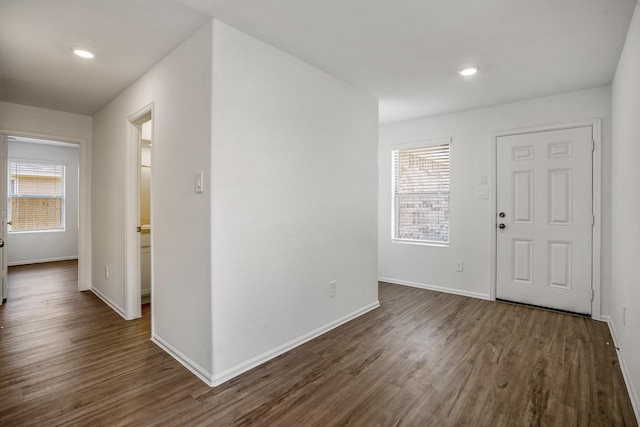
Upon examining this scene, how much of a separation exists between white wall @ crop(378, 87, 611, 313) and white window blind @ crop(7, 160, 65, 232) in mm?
6736

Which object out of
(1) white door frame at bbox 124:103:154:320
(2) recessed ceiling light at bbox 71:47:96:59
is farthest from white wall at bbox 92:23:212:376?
(2) recessed ceiling light at bbox 71:47:96:59

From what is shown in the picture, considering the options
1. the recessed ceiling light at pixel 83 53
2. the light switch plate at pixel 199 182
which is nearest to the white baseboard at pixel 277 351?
the light switch plate at pixel 199 182

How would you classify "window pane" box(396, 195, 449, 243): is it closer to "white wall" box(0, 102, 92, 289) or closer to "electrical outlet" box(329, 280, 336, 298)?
"electrical outlet" box(329, 280, 336, 298)

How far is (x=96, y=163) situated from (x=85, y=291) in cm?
176

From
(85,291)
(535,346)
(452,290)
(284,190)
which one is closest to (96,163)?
(85,291)

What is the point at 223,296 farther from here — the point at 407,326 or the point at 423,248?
the point at 423,248

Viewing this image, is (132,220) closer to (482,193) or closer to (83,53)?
(83,53)

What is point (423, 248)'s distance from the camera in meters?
4.47

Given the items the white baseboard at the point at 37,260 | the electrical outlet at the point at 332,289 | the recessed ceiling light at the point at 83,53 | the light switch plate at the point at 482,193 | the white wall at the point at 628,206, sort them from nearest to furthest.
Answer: the white wall at the point at 628,206 → the recessed ceiling light at the point at 83,53 → the electrical outlet at the point at 332,289 → the light switch plate at the point at 482,193 → the white baseboard at the point at 37,260

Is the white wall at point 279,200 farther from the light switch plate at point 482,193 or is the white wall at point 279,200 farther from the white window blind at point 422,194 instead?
the light switch plate at point 482,193

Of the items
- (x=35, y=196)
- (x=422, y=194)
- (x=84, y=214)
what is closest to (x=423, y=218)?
(x=422, y=194)

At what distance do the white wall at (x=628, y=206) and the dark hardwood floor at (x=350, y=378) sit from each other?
0.76 feet

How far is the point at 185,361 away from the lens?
92.5 inches

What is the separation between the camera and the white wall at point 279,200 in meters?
2.15
